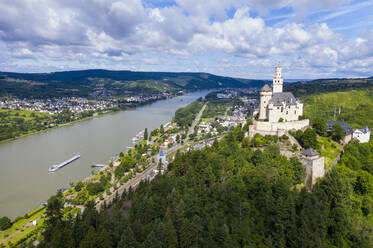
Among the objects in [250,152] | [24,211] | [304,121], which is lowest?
[24,211]

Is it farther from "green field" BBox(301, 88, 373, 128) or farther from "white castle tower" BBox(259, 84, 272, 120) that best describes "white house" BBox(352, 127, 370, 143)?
"green field" BBox(301, 88, 373, 128)

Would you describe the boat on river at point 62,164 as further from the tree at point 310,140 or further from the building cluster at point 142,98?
the building cluster at point 142,98

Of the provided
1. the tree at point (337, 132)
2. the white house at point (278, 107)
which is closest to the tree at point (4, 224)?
the white house at point (278, 107)

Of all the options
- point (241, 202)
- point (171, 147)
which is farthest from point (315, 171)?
point (171, 147)

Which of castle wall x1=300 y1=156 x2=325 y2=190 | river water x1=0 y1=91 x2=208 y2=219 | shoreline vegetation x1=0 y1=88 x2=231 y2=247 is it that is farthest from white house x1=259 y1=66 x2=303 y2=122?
river water x1=0 y1=91 x2=208 y2=219

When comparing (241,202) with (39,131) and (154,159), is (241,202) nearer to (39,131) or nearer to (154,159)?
(154,159)
